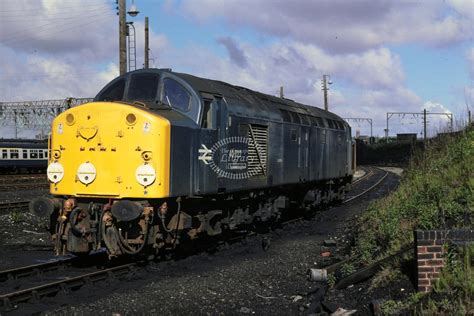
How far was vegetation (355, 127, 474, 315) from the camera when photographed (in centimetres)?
569

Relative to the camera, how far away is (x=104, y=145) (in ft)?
28.7

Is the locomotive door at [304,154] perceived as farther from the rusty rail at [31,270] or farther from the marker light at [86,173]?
the rusty rail at [31,270]

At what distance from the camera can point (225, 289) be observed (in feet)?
25.8

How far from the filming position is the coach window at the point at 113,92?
392 inches

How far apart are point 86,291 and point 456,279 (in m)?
4.99

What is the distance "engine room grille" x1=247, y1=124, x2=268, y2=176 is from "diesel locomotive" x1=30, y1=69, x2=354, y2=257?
0.9 inches

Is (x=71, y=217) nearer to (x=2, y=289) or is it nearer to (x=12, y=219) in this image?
(x=2, y=289)

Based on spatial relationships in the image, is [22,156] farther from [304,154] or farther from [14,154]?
[304,154]

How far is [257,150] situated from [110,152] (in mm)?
4144

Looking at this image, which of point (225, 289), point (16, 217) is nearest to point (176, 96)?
point (225, 289)

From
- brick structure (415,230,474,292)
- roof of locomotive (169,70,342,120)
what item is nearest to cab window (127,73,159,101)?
roof of locomotive (169,70,342,120)

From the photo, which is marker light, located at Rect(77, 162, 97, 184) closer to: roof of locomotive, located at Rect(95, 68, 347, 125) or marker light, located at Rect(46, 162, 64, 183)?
marker light, located at Rect(46, 162, 64, 183)

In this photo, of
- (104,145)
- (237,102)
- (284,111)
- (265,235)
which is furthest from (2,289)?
(284,111)

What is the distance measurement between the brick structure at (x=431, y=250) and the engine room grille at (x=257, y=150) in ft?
18.5
